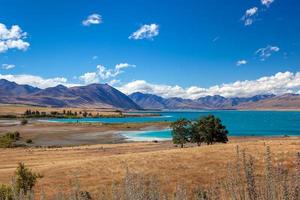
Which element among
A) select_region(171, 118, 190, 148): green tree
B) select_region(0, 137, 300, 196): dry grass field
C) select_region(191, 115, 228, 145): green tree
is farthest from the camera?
select_region(171, 118, 190, 148): green tree

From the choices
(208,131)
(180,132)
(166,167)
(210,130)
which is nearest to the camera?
(166,167)

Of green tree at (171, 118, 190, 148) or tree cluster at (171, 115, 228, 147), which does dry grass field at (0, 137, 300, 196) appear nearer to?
tree cluster at (171, 115, 228, 147)

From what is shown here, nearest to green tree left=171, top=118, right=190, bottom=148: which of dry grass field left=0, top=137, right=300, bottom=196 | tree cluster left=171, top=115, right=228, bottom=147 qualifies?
tree cluster left=171, top=115, right=228, bottom=147

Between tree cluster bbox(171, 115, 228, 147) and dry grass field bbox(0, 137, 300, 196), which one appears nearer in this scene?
dry grass field bbox(0, 137, 300, 196)

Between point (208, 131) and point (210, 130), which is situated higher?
point (210, 130)

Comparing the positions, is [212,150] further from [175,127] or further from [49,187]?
[175,127]

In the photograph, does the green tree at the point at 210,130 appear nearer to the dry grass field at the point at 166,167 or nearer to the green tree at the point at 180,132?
the green tree at the point at 180,132

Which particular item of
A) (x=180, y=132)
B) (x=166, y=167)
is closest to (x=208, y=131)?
(x=180, y=132)

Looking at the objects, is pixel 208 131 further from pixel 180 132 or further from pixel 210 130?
pixel 180 132

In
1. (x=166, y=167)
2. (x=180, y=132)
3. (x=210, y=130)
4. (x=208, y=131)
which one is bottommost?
(x=166, y=167)

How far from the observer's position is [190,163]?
171ft

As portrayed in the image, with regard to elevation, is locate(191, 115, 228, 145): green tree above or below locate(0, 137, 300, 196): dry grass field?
above

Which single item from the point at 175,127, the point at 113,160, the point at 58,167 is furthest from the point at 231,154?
the point at 175,127

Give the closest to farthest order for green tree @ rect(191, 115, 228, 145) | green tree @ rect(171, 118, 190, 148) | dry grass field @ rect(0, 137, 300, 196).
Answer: dry grass field @ rect(0, 137, 300, 196) < green tree @ rect(191, 115, 228, 145) < green tree @ rect(171, 118, 190, 148)
